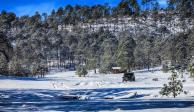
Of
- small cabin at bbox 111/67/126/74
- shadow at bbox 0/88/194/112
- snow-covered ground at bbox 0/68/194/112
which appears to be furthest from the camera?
small cabin at bbox 111/67/126/74

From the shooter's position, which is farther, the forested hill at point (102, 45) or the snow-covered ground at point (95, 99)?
the forested hill at point (102, 45)

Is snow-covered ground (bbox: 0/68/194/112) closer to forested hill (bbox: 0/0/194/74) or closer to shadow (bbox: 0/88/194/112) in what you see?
shadow (bbox: 0/88/194/112)

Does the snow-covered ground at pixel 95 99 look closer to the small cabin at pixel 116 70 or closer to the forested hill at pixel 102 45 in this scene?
the forested hill at pixel 102 45

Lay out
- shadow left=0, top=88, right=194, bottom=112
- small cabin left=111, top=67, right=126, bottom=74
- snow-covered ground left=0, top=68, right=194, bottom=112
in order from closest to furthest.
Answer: shadow left=0, top=88, right=194, bottom=112 < snow-covered ground left=0, top=68, right=194, bottom=112 < small cabin left=111, top=67, right=126, bottom=74

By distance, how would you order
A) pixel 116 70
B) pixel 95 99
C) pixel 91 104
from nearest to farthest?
pixel 91 104, pixel 95 99, pixel 116 70

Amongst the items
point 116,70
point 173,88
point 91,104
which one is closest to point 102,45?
point 116,70

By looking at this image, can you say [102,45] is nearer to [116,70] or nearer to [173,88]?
[116,70]

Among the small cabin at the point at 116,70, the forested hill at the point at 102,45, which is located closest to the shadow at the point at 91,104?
the forested hill at the point at 102,45

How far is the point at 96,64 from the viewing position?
122562 mm

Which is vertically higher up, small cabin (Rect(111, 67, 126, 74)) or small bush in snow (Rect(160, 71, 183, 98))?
small cabin (Rect(111, 67, 126, 74))

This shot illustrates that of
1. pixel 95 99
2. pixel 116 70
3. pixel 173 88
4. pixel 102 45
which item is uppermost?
pixel 102 45

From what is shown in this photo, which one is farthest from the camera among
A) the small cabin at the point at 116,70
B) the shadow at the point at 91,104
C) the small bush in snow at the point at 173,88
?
the small cabin at the point at 116,70

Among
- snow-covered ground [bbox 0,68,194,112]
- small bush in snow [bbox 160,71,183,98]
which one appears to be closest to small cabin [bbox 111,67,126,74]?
snow-covered ground [bbox 0,68,194,112]

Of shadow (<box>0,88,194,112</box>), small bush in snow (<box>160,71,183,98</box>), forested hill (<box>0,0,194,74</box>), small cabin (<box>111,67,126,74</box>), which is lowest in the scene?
shadow (<box>0,88,194,112</box>)
